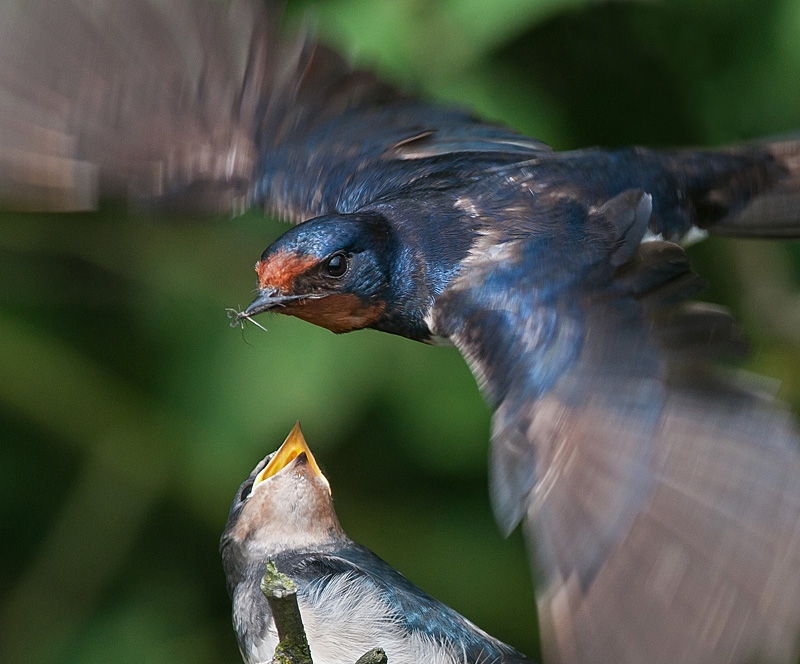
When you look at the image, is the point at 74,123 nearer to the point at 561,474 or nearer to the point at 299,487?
the point at 299,487

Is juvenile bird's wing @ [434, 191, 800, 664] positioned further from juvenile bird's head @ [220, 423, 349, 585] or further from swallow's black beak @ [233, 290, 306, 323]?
juvenile bird's head @ [220, 423, 349, 585]

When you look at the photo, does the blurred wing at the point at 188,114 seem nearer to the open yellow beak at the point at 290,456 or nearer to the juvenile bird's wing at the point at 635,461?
the open yellow beak at the point at 290,456

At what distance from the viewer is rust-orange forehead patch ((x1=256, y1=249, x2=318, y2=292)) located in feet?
6.14

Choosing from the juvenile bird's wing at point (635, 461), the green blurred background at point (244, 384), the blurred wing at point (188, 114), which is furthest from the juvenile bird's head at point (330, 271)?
the green blurred background at point (244, 384)

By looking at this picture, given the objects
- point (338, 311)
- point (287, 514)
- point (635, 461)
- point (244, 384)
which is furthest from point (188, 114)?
point (635, 461)

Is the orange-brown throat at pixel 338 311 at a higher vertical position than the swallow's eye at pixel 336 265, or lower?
lower

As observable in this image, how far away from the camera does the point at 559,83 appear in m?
2.82

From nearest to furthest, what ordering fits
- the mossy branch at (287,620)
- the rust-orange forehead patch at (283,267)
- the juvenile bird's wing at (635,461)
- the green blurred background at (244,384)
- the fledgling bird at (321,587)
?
the juvenile bird's wing at (635,461) → the mossy branch at (287,620) → the rust-orange forehead patch at (283,267) → the fledgling bird at (321,587) → the green blurred background at (244,384)

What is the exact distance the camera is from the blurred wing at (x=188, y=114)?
7.60ft

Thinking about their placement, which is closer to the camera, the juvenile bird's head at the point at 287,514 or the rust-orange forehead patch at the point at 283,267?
the rust-orange forehead patch at the point at 283,267

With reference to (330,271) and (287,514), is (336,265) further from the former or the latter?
(287,514)

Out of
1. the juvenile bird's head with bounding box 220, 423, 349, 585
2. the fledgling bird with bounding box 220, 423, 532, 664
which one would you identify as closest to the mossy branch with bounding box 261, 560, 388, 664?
the fledgling bird with bounding box 220, 423, 532, 664

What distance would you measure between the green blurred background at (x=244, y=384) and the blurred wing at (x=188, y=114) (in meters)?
0.23

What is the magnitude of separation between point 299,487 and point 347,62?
86 cm
